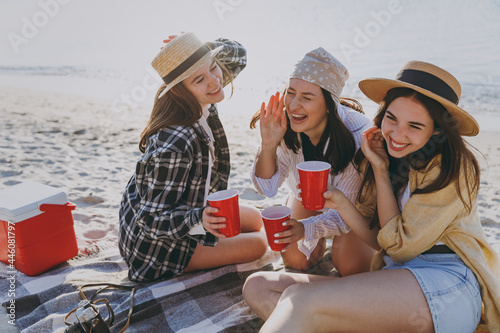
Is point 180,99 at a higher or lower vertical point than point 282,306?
higher

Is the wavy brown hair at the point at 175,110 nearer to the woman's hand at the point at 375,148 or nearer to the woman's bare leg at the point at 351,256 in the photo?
the woman's hand at the point at 375,148

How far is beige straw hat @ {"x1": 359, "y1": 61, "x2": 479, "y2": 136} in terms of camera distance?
2.28m

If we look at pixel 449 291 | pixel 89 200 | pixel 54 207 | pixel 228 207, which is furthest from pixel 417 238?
pixel 89 200

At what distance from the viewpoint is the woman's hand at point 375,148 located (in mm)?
2572

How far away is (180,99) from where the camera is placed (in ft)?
10.4

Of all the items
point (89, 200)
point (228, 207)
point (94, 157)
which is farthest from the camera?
point (94, 157)

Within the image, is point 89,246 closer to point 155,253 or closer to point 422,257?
point 155,253

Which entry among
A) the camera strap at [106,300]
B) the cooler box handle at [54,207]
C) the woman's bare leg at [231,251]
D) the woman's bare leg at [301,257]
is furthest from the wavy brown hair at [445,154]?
the cooler box handle at [54,207]

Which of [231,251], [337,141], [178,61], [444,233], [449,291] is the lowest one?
[231,251]

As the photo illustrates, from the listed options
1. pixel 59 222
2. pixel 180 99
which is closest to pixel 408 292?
pixel 180 99

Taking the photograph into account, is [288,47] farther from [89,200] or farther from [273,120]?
[273,120]

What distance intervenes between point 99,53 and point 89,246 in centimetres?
1806

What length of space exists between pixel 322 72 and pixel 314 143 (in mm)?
606

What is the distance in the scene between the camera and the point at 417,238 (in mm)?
2307
